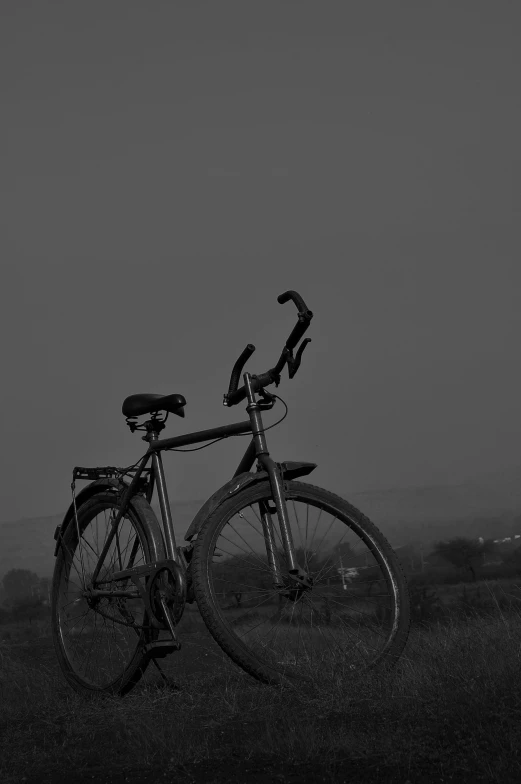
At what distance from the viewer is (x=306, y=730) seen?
10.8 feet

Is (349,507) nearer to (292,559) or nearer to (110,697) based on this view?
(292,559)

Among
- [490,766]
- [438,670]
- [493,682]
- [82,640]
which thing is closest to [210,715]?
[438,670]

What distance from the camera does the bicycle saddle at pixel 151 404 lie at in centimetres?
543

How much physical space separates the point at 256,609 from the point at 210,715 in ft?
2.45

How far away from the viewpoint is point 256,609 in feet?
15.1

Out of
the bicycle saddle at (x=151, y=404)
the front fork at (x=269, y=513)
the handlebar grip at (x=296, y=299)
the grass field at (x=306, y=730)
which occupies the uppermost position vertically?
the handlebar grip at (x=296, y=299)

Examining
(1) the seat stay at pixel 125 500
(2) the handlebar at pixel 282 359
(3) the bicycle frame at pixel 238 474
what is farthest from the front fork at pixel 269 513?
(1) the seat stay at pixel 125 500

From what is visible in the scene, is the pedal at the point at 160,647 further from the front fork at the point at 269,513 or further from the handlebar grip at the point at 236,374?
the handlebar grip at the point at 236,374

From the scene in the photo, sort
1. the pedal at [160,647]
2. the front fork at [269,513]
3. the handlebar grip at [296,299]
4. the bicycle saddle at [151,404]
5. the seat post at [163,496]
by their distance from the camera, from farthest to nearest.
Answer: the bicycle saddle at [151,404]
the seat post at [163,496]
the handlebar grip at [296,299]
the pedal at [160,647]
the front fork at [269,513]

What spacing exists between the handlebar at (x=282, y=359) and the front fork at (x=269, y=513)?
104 mm

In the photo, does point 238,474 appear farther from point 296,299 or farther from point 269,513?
point 296,299

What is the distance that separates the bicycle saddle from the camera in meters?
5.43

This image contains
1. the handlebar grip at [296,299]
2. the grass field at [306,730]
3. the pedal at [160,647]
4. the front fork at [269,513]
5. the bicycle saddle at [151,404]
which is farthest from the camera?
the bicycle saddle at [151,404]

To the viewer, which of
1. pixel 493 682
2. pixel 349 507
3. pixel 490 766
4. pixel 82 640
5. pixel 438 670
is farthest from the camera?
pixel 82 640
